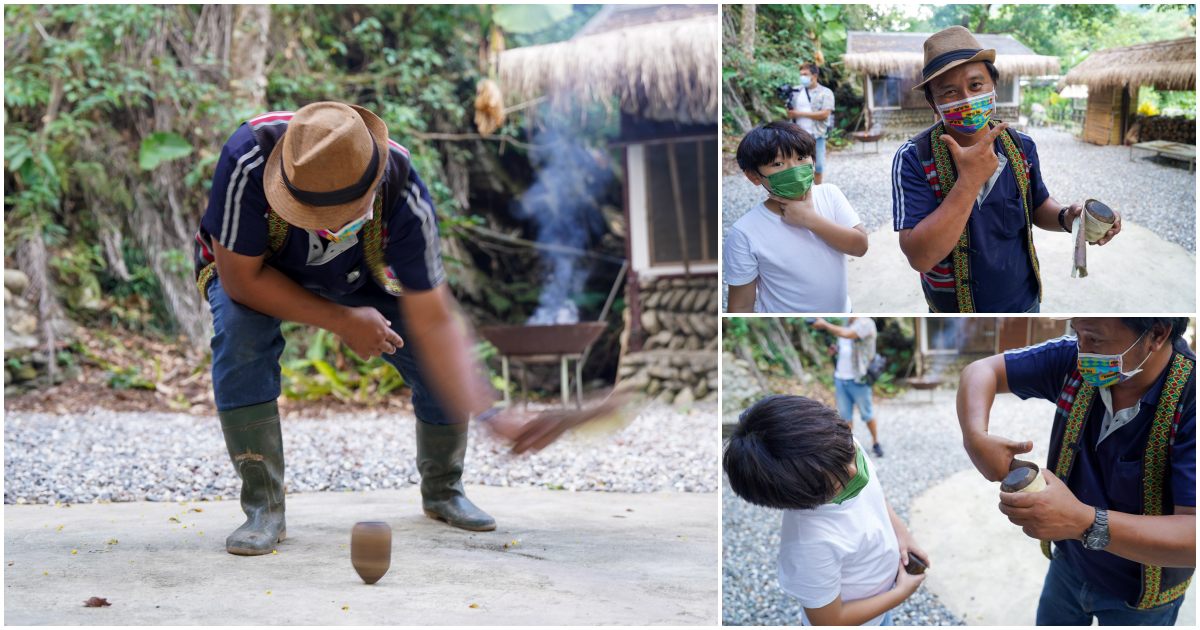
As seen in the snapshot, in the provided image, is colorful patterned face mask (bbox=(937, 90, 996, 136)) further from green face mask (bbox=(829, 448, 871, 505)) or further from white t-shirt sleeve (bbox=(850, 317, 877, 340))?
green face mask (bbox=(829, 448, 871, 505))

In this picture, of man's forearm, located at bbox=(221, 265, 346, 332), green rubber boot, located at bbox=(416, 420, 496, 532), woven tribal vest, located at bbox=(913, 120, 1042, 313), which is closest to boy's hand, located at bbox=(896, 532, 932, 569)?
woven tribal vest, located at bbox=(913, 120, 1042, 313)

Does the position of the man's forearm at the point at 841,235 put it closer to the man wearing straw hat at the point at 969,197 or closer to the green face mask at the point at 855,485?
the man wearing straw hat at the point at 969,197

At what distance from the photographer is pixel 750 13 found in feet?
8.06

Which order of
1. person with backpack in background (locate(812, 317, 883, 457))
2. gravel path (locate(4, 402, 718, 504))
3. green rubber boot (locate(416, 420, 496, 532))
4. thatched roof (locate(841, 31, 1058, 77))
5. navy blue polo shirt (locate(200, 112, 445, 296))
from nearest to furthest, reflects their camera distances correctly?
1. thatched roof (locate(841, 31, 1058, 77))
2. person with backpack in background (locate(812, 317, 883, 457))
3. navy blue polo shirt (locate(200, 112, 445, 296))
4. green rubber boot (locate(416, 420, 496, 532))
5. gravel path (locate(4, 402, 718, 504))

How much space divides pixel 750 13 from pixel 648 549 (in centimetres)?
Result: 165

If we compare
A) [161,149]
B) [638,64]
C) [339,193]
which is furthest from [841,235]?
[161,149]

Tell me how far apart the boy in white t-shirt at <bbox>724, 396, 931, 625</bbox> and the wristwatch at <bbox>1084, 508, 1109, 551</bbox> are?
0.43 m

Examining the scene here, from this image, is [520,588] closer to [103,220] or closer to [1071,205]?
[1071,205]

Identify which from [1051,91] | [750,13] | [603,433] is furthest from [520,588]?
[603,433]

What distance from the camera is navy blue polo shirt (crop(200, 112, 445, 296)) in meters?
2.53

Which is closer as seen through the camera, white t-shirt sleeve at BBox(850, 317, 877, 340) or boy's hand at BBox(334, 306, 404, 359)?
white t-shirt sleeve at BBox(850, 317, 877, 340)

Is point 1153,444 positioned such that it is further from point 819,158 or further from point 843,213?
point 819,158

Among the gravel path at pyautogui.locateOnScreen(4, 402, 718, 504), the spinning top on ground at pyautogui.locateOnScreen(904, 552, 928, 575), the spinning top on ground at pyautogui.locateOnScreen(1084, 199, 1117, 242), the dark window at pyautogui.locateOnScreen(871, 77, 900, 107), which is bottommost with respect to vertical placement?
the gravel path at pyautogui.locateOnScreen(4, 402, 718, 504)

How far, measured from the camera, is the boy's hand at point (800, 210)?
234cm
